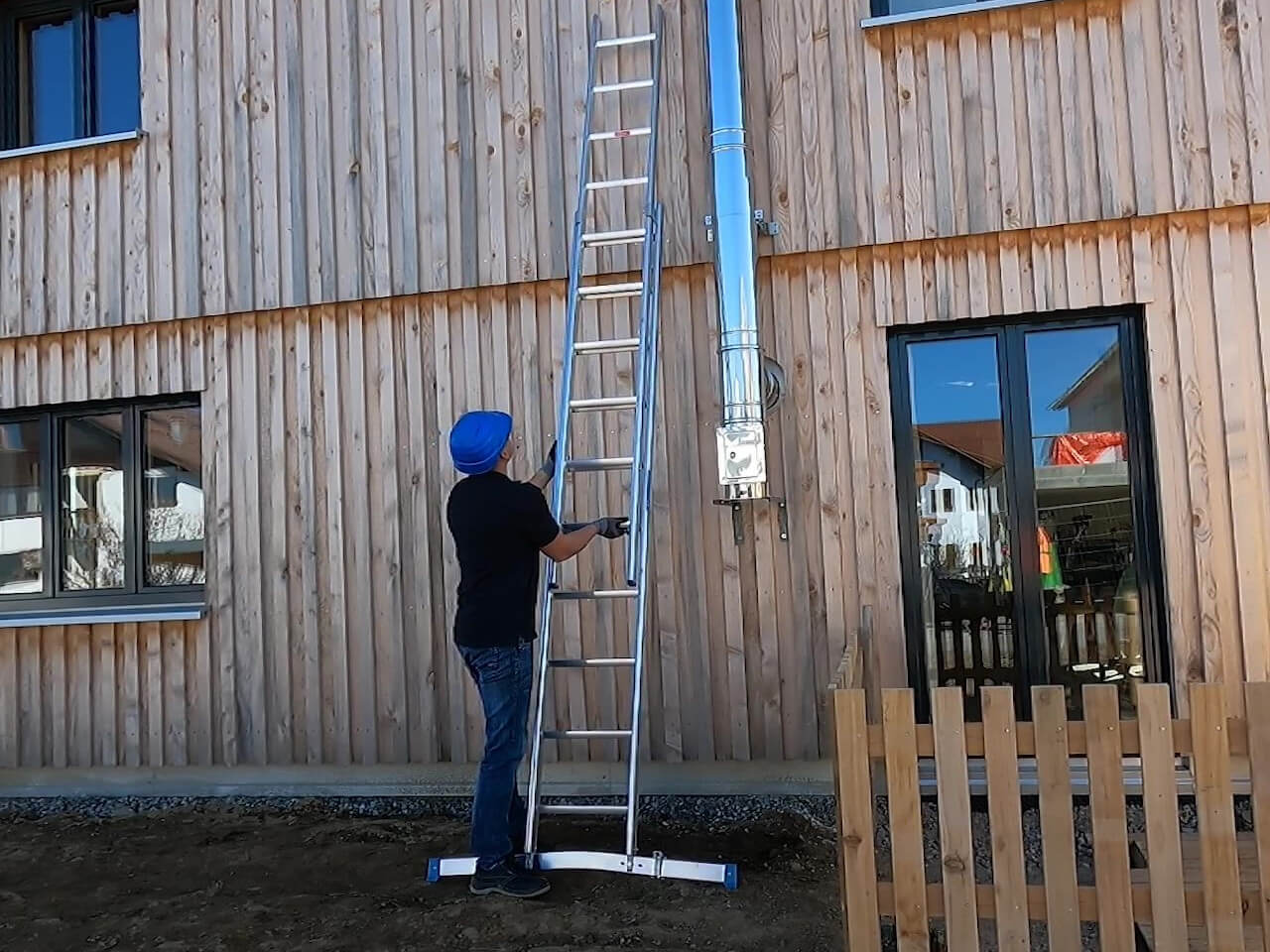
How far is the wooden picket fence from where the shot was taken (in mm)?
2605

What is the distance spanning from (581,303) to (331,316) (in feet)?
4.72

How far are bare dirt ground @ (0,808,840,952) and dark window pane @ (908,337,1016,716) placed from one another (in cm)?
116

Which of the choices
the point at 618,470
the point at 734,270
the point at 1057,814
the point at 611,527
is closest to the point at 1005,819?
the point at 1057,814

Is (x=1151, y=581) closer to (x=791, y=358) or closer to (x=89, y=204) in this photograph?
(x=791, y=358)

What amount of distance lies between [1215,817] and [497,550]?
2.39 meters

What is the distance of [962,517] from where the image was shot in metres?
4.98

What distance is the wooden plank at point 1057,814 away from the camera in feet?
8.77

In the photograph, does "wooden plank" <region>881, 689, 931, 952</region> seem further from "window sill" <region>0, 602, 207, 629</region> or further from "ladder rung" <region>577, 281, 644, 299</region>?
"window sill" <region>0, 602, 207, 629</region>

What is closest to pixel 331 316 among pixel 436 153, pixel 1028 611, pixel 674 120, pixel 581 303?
pixel 436 153

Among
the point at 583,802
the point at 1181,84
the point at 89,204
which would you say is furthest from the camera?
the point at 89,204

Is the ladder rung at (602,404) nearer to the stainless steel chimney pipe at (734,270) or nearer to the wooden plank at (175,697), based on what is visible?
the stainless steel chimney pipe at (734,270)

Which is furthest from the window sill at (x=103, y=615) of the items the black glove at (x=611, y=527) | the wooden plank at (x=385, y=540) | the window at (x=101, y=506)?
the black glove at (x=611, y=527)

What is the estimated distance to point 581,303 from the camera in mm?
5285

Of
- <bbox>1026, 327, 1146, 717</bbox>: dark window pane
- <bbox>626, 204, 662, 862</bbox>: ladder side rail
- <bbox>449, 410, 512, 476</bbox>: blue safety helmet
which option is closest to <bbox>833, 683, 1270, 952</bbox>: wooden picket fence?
<bbox>626, 204, 662, 862</bbox>: ladder side rail
